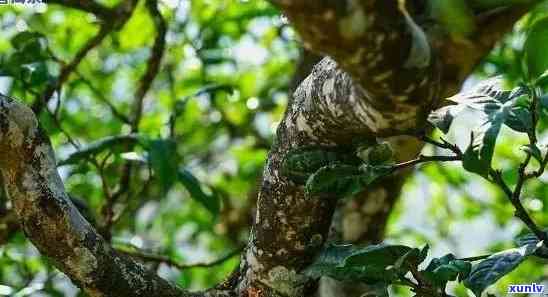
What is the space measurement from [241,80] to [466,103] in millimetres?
1231

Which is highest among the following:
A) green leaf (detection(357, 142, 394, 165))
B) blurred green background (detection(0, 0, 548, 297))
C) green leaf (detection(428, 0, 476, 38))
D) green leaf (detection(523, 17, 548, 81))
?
green leaf (detection(428, 0, 476, 38))

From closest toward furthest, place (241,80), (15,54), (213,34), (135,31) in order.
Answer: (15,54) → (213,34) → (135,31) → (241,80)

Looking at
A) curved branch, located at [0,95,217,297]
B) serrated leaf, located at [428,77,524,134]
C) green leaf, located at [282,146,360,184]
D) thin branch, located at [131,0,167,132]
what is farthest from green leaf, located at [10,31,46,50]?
serrated leaf, located at [428,77,524,134]

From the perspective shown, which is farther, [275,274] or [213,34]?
[213,34]

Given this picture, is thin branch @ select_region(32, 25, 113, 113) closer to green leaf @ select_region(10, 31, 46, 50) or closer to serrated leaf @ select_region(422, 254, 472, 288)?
green leaf @ select_region(10, 31, 46, 50)

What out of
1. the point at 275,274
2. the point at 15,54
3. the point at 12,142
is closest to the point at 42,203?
the point at 12,142

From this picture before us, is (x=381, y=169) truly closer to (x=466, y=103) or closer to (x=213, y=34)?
(x=466, y=103)

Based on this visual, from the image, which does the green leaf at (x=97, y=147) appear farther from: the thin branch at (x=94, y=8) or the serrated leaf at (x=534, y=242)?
the serrated leaf at (x=534, y=242)

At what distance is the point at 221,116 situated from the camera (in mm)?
1766

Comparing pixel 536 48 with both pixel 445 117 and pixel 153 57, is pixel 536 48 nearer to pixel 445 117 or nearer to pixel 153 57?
pixel 445 117

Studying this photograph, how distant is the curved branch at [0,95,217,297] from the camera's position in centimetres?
66

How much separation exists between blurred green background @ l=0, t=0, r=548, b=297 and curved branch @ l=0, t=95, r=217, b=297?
437 millimetres

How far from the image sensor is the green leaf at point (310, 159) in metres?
0.62

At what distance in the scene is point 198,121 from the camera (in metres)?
1.82
